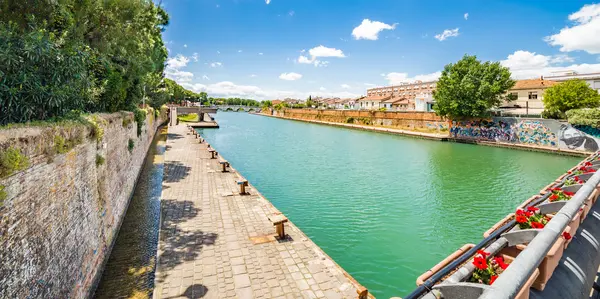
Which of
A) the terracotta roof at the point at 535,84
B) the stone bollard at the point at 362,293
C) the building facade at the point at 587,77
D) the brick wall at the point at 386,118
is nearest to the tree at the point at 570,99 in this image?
the terracotta roof at the point at 535,84

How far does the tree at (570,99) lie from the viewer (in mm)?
27531

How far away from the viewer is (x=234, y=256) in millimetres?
6582

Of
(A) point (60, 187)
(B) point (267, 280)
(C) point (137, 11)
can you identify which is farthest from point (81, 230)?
(C) point (137, 11)

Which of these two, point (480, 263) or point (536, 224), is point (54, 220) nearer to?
point (480, 263)

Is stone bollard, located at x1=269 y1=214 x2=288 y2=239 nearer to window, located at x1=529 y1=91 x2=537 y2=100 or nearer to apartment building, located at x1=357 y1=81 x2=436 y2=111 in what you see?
window, located at x1=529 y1=91 x2=537 y2=100

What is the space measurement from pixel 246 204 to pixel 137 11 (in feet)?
30.1

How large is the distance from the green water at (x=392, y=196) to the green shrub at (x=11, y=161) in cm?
690

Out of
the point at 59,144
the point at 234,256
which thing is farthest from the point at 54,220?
the point at 234,256

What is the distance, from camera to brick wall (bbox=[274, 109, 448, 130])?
41.2 metres

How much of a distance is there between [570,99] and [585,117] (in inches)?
183

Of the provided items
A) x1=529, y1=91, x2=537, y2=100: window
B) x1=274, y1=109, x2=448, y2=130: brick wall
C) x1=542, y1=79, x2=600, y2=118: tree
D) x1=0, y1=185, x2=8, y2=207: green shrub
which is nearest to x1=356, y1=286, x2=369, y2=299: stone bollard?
x1=0, y1=185, x2=8, y2=207: green shrub

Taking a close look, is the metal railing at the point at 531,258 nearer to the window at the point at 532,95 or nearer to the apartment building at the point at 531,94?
the apartment building at the point at 531,94

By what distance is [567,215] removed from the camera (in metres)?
1.67

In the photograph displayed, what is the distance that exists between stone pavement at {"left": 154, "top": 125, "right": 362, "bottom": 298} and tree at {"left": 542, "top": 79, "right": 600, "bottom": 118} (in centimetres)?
3198
